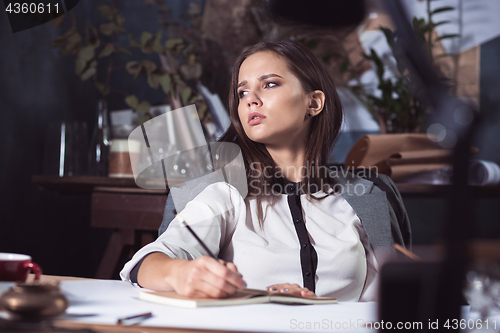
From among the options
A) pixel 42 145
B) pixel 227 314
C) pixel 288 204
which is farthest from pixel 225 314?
pixel 42 145

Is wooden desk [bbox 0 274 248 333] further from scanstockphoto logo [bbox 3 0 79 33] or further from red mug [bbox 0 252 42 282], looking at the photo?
scanstockphoto logo [bbox 3 0 79 33]

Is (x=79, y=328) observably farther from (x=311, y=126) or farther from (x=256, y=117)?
(x=311, y=126)

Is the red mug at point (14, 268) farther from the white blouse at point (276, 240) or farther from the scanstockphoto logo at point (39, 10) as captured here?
the scanstockphoto logo at point (39, 10)

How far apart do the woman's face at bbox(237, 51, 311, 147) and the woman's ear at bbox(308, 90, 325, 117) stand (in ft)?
0.09

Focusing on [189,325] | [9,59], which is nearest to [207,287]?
[189,325]

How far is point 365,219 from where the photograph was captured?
0.99 m

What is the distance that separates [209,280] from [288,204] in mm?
437

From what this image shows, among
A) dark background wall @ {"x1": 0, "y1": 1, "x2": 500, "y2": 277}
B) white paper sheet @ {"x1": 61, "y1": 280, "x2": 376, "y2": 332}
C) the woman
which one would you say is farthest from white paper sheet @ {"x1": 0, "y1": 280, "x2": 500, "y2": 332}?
dark background wall @ {"x1": 0, "y1": 1, "x2": 500, "y2": 277}

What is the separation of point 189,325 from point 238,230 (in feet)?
1.56

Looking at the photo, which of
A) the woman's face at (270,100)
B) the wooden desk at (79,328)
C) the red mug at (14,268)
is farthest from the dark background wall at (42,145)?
the wooden desk at (79,328)

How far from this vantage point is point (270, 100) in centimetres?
98

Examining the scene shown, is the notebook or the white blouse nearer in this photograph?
the notebook

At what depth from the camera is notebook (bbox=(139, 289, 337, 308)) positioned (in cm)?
57

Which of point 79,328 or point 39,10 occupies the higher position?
point 39,10
